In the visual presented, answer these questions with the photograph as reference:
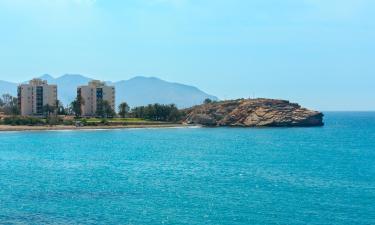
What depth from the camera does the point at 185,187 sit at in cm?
5906

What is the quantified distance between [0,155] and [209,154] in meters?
36.5

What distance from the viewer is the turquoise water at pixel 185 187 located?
45125mm

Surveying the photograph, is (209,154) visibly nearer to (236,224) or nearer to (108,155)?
(108,155)

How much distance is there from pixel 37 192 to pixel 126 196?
30.8 feet

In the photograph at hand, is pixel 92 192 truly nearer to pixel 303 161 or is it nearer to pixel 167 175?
pixel 167 175

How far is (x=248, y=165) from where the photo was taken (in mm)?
80688

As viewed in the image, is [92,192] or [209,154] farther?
[209,154]

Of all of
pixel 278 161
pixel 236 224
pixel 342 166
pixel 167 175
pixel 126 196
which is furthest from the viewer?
pixel 278 161

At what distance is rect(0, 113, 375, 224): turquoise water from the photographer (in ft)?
148

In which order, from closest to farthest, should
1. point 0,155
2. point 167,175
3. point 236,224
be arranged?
1. point 236,224
2. point 167,175
3. point 0,155

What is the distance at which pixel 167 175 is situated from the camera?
6919cm

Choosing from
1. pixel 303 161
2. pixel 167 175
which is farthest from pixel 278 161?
pixel 167 175

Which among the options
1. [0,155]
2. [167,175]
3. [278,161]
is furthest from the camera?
[0,155]

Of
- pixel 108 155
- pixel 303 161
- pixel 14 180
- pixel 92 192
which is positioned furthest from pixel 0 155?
pixel 303 161
